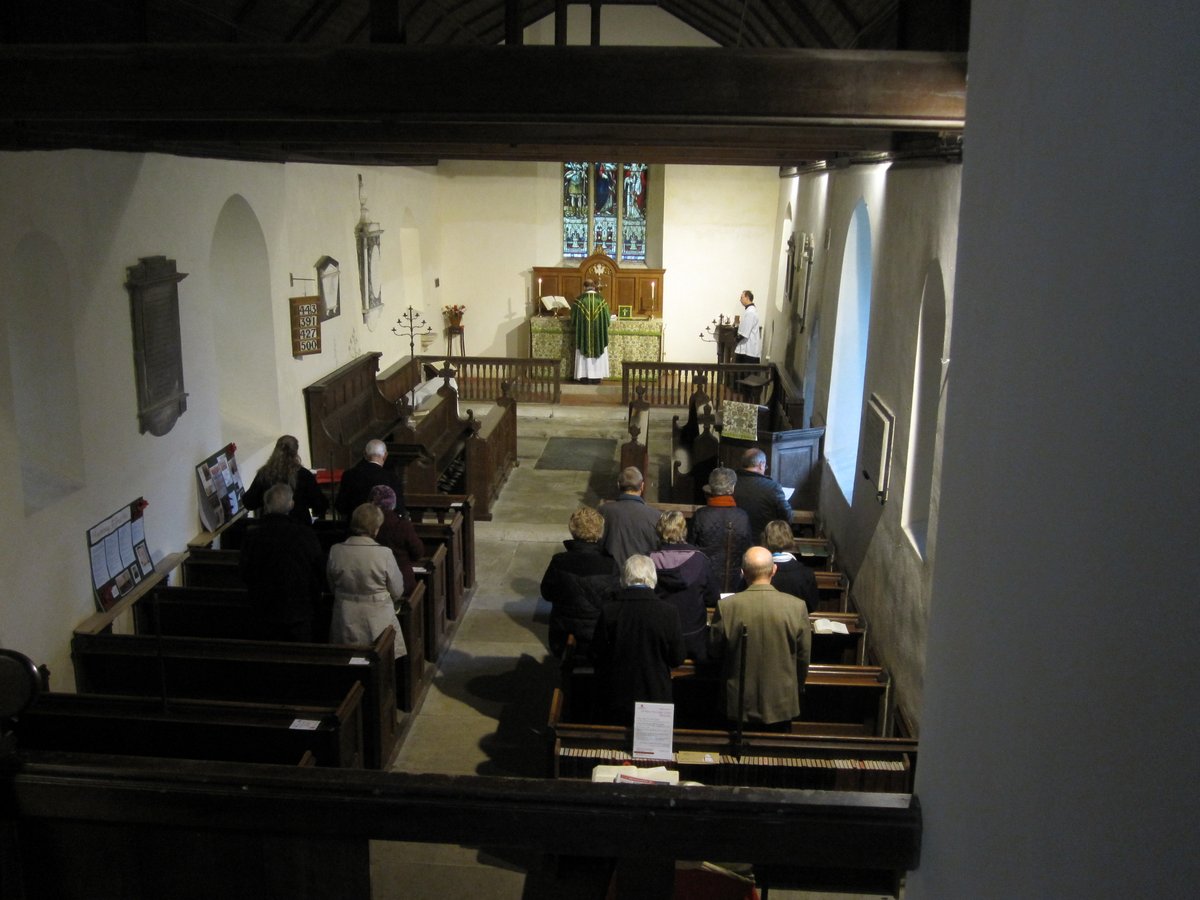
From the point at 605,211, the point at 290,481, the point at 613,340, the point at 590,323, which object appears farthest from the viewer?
the point at 605,211

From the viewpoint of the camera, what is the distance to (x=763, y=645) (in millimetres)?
4848

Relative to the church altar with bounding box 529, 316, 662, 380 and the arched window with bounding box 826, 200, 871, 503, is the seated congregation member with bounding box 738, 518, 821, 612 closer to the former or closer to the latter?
the arched window with bounding box 826, 200, 871, 503

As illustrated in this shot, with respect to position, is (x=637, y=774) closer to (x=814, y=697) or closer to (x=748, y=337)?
(x=814, y=697)

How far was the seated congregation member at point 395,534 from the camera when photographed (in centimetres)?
636

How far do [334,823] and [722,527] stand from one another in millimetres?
4902

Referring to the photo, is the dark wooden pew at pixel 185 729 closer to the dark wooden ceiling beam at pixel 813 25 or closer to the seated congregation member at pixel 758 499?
the seated congregation member at pixel 758 499

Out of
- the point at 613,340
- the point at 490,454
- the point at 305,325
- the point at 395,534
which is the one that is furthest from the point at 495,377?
the point at 395,534

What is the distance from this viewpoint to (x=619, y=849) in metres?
1.43

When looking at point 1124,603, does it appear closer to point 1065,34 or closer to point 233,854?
point 1065,34

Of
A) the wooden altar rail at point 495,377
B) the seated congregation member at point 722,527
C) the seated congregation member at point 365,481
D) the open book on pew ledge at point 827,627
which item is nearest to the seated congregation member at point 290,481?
the seated congregation member at point 365,481

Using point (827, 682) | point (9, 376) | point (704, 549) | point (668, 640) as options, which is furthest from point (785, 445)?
point (9, 376)

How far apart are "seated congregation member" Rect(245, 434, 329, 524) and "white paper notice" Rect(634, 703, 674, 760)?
351 centimetres

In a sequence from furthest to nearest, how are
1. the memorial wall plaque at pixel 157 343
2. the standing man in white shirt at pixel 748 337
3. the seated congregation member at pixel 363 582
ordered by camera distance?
the standing man in white shirt at pixel 748 337
the memorial wall plaque at pixel 157 343
the seated congregation member at pixel 363 582

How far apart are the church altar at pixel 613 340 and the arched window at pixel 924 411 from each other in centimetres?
1196
